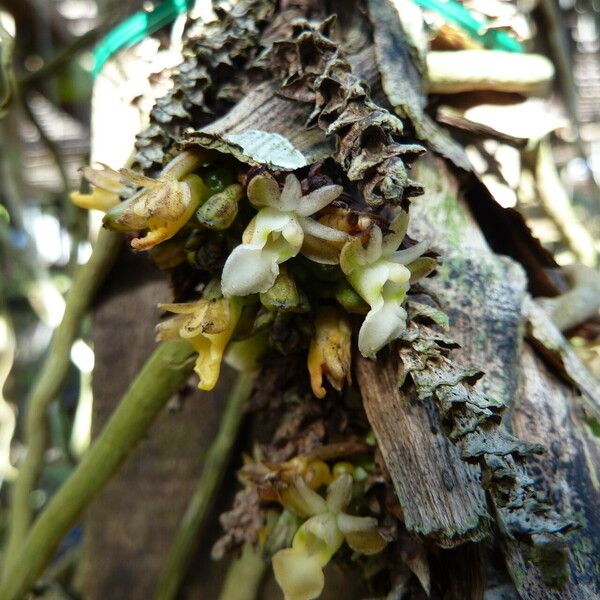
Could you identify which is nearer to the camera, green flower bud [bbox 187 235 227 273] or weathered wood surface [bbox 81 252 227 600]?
green flower bud [bbox 187 235 227 273]

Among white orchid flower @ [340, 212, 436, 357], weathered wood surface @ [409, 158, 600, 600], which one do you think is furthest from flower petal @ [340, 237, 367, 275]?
weathered wood surface @ [409, 158, 600, 600]

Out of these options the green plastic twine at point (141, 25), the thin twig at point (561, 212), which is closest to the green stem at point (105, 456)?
the green plastic twine at point (141, 25)

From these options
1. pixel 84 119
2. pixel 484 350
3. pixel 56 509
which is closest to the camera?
pixel 484 350

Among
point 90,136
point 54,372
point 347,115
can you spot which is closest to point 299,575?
point 347,115

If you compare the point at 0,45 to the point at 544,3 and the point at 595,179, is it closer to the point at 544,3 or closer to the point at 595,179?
the point at 544,3

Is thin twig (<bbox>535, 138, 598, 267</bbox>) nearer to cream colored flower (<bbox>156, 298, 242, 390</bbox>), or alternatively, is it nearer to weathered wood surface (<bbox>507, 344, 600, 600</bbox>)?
weathered wood surface (<bbox>507, 344, 600, 600</bbox>)

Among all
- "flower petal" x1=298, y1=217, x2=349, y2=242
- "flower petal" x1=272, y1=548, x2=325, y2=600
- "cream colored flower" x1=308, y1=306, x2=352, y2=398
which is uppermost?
"flower petal" x1=298, y1=217, x2=349, y2=242

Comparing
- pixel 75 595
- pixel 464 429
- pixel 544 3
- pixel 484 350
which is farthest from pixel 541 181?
pixel 75 595
